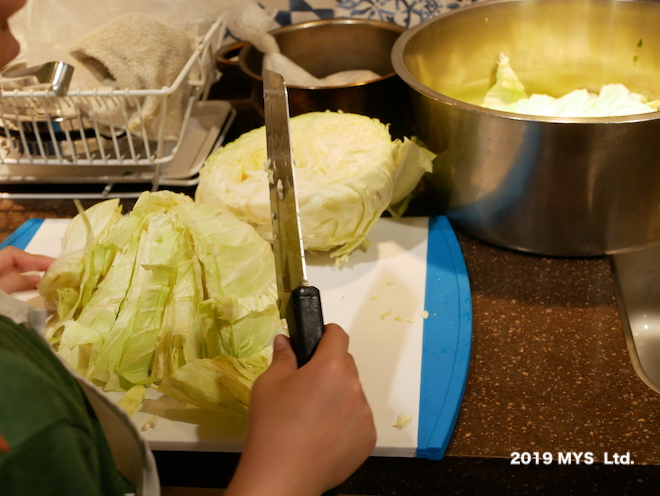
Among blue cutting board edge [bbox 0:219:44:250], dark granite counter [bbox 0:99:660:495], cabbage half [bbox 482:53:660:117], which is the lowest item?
dark granite counter [bbox 0:99:660:495]

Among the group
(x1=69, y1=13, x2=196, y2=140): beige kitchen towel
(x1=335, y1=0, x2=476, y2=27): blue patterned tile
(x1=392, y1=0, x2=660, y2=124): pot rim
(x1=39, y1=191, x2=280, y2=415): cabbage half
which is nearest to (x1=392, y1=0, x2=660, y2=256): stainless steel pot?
(x1=392, y1=0, x2=660, y2=124): pot rim

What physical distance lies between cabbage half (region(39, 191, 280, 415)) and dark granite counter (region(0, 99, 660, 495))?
12cm

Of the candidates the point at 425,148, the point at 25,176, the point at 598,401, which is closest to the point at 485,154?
the point at 425,148

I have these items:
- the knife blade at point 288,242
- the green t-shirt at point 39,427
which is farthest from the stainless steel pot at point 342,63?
the green t-shirt at point 39,427

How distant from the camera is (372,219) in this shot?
1010 mm

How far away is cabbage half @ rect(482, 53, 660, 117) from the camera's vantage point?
1087 mm

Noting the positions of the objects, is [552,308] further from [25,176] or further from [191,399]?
[25,176]

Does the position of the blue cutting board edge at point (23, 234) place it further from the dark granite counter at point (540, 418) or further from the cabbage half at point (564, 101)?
the cabbage half at point (564, 101)

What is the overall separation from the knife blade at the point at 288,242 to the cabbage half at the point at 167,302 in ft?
0.52

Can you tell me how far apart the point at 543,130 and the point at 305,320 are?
49 centimetres

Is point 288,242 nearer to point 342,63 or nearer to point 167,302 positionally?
point 167,302

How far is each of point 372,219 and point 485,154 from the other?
0.73 feet

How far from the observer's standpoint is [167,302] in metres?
0.86

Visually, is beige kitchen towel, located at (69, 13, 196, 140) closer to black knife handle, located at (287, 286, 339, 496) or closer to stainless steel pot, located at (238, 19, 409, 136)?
stainless steel pot, located at (238, 19, 409, 136)
